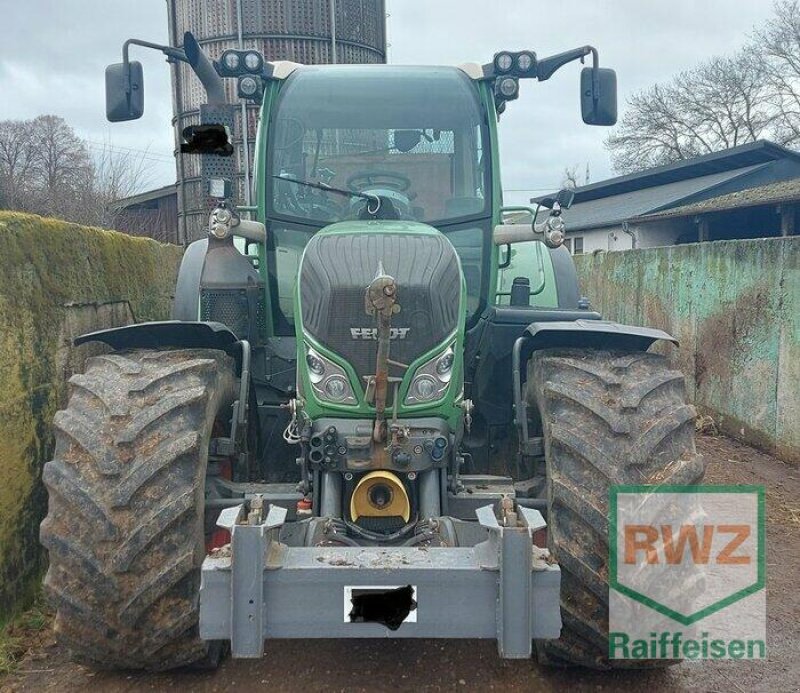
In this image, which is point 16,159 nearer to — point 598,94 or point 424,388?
point 598,94

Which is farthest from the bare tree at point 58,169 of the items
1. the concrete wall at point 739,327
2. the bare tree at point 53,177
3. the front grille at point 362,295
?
the front grille at point 362,295

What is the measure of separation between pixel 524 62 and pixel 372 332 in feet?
6.81

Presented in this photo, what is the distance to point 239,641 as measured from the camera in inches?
94.7

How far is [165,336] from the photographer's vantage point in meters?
3.36

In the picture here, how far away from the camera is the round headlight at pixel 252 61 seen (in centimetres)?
407

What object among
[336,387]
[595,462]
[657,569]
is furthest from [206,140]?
[657,569]

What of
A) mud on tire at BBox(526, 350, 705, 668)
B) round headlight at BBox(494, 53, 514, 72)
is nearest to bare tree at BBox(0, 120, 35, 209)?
round headlight at BBox(494, 53, 514, 72)

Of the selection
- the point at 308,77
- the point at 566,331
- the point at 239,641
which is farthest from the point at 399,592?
the point at 308,77

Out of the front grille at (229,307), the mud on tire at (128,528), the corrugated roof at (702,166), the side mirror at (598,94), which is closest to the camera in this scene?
the mud on tire at (128,528)

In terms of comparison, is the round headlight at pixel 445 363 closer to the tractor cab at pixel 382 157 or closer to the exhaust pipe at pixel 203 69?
the tractor cab at pixel 382 157

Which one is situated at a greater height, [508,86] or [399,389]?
[508,86]

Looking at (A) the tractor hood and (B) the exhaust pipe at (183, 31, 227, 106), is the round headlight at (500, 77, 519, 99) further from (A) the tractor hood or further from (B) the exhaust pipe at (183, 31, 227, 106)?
(B) the exhaust pipe at (183, 31, 227, 106)

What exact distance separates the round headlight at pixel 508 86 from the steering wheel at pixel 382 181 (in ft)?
2.36

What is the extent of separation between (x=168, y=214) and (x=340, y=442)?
19.7m
